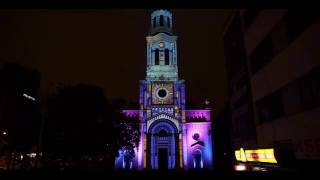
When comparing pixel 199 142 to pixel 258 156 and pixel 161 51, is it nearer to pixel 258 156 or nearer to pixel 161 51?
pixel 161 51

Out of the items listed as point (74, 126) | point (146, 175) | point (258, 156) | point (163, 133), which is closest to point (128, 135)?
point (163, 133)

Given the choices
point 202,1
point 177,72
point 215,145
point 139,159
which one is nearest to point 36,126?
point 139,159

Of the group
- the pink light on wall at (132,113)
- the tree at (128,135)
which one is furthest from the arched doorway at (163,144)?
→ the pink light on wall at (132,113)

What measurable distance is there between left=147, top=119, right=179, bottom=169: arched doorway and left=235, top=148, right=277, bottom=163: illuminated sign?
23733 millimetres

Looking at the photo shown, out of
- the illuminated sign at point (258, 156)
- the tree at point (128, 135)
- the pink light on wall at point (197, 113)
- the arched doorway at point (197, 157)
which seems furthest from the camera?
the pink light on wall at point (197, 113)

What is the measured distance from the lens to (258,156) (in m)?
19.2

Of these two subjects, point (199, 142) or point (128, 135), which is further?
point (199, 142)

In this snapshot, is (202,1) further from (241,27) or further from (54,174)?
(241,27)

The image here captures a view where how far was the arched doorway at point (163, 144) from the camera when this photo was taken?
46344 mm

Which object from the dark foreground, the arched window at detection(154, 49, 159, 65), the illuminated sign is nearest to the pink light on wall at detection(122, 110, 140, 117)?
the arched window at detection(154, 49, 159, 65)

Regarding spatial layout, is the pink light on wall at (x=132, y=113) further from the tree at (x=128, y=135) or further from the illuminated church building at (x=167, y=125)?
the tree at (x=128, y=135)

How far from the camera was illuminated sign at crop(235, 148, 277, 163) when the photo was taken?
Answer: 17.1 metres

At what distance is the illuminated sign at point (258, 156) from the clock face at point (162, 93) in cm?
2674

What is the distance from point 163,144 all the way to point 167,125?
128 inches
